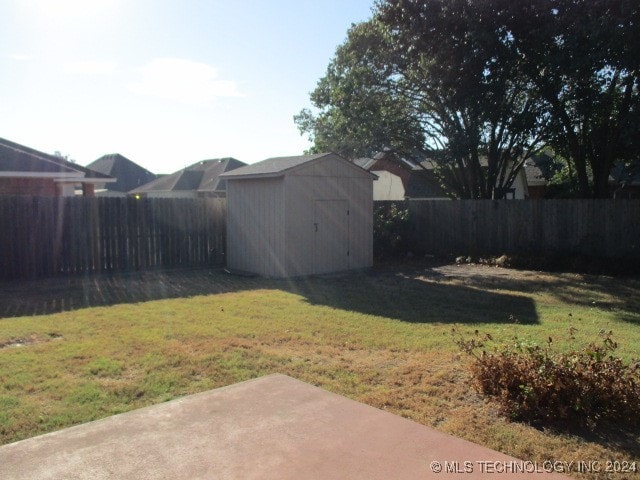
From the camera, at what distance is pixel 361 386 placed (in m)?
5.28

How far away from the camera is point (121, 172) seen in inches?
1705

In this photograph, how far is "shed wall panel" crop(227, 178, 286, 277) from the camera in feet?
43.8

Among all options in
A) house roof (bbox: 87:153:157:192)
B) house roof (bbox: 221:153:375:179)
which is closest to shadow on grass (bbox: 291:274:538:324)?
house roof (bbox: 221:153:375:179)

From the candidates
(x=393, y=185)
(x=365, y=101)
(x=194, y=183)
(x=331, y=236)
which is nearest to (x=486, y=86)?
(x=365, y=101)

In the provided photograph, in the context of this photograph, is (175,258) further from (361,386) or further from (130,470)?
(130,470)

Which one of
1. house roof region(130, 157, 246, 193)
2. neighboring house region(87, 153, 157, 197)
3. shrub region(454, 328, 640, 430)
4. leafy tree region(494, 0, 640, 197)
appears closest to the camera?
shrub region(454, 328, 640, 430)

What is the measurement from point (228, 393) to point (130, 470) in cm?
153

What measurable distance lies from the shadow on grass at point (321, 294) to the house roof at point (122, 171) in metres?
31.3

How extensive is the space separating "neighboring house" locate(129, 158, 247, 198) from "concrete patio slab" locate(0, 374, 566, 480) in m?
30.2

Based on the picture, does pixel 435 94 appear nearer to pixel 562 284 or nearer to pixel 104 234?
pixel 562 284

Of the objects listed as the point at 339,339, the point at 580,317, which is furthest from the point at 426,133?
the point at 339,339

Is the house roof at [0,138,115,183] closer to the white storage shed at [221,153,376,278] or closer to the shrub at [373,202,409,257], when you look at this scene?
the white storage shed at [221,153,376,278]

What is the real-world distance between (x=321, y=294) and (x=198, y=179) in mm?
29001

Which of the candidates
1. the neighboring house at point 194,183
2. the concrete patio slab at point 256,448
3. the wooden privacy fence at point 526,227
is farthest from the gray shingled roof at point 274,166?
the neighboring house at point 194,183
